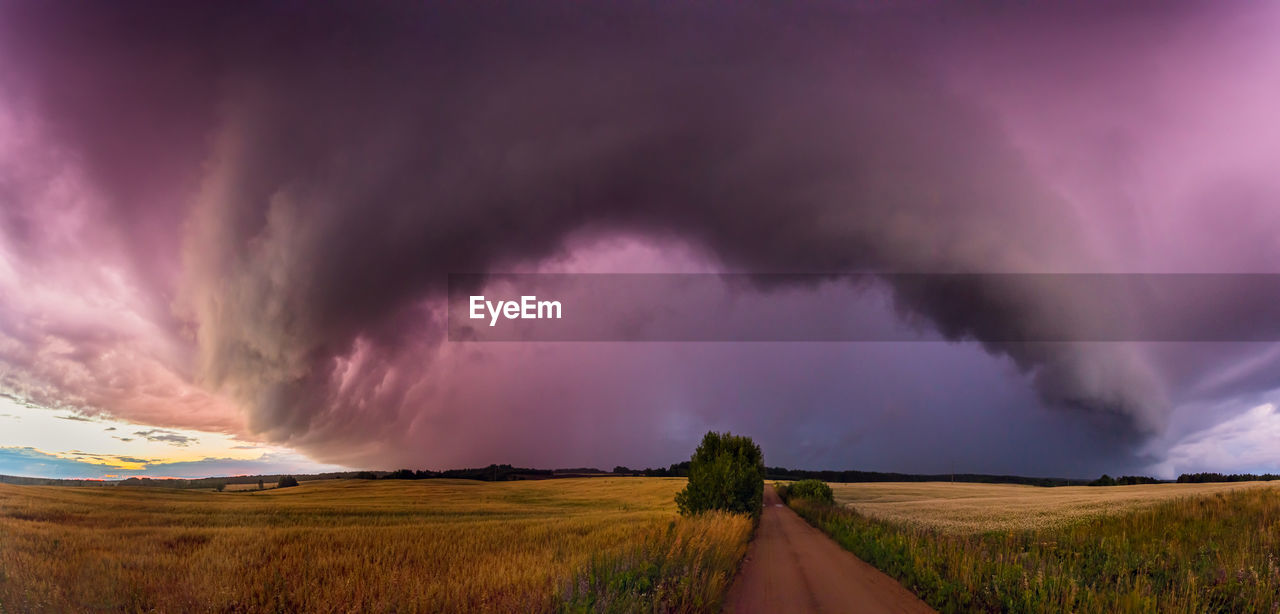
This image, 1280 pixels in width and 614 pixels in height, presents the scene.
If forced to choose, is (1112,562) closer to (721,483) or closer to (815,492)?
(721,483)

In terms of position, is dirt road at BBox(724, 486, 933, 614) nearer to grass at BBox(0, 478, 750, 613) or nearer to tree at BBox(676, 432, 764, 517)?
grass at BBox(0, 478, 750, 613)

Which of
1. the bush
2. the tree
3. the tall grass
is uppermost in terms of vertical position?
the tall grass

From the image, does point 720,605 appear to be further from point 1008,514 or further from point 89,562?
point 1008,514

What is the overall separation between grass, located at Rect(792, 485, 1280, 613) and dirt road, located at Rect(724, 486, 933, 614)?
0.75 m

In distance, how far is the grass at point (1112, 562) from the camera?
11.2 m

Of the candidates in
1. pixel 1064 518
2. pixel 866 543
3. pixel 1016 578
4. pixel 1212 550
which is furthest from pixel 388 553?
pixel 1064 518

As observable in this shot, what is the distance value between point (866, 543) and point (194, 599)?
808 inches

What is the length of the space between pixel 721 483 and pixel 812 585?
19.4 metres

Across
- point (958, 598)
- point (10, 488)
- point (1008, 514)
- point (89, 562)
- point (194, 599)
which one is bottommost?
point (1008, 514)

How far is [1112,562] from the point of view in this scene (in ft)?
47.8

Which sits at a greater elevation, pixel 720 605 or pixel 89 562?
pixel 89 562

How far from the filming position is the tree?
114 ft

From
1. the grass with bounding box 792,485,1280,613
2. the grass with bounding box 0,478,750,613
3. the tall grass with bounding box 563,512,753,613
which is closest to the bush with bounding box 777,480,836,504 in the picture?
the grass with bounding box 792,485,1280,613

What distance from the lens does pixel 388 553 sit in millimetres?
14750
